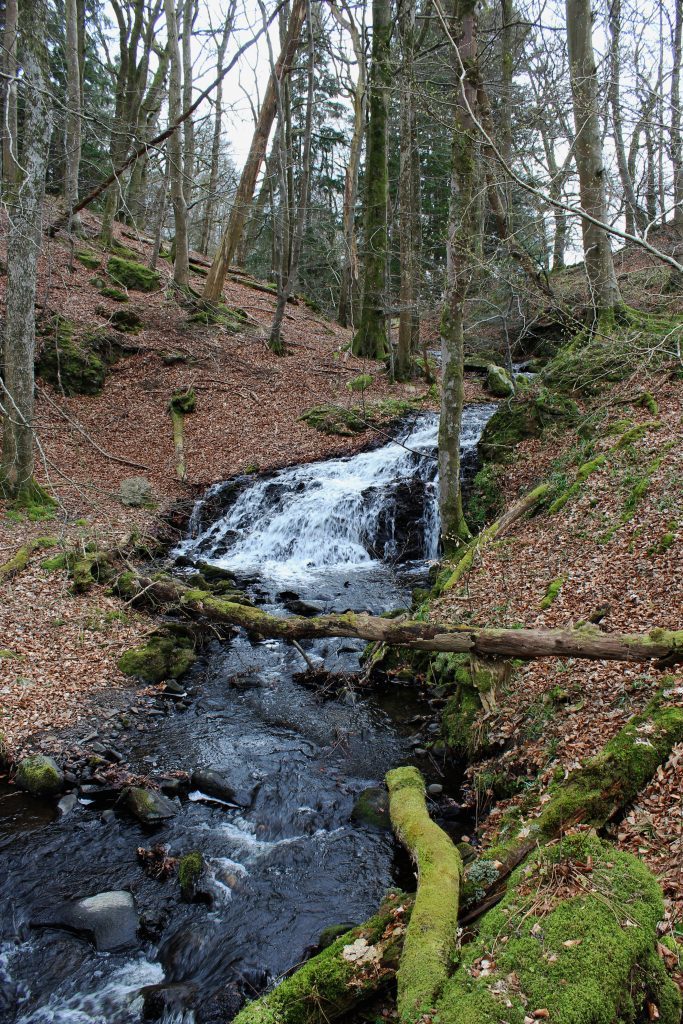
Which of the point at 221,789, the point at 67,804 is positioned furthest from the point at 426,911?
the point at 67,804

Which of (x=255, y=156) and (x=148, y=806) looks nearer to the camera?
(x=148, y=806)

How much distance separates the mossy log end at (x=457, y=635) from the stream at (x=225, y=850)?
928mm

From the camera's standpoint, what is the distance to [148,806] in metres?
5.87

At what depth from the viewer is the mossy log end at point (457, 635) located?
5.12m

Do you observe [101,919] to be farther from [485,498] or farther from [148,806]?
[485,498]

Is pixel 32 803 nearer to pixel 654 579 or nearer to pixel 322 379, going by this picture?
pixel 654 579

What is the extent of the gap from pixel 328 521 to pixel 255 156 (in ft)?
44.0

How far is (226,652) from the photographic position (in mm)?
9234

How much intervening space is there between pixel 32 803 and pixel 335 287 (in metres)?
31.6

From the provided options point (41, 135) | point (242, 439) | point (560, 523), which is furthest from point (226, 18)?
point (560, 523)

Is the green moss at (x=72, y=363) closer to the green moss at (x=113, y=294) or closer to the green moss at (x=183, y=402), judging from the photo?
the green moss at (x=183, y=402)

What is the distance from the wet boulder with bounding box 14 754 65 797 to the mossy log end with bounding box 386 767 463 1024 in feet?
10.7

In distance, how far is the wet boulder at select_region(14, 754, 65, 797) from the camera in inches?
239

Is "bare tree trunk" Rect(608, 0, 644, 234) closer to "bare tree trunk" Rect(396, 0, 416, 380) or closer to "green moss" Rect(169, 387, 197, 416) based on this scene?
"bare tree trunk" Rect(396, 0, 416, 380)
